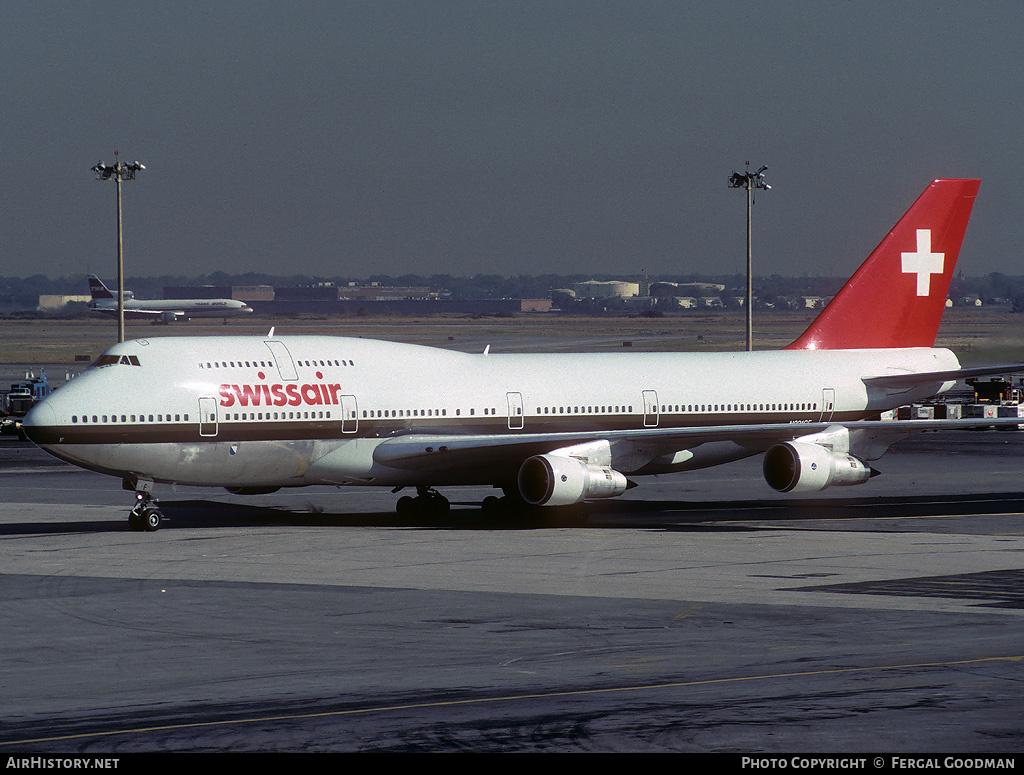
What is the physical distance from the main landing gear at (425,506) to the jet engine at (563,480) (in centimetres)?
318

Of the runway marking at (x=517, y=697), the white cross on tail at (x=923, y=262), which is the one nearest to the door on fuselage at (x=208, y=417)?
→ the runway marking at (x=517, y=697)

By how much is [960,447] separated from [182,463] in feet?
130

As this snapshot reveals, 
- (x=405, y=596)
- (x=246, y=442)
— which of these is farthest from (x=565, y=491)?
(x=405, y=596)

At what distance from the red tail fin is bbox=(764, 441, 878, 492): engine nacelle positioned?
8560 millimetres

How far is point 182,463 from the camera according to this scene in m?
37.6

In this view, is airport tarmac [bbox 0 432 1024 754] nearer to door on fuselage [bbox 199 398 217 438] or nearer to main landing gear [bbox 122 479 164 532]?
main landing gear [bbox 122 479 164 532]

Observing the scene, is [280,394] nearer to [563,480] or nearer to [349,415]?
[349,415]

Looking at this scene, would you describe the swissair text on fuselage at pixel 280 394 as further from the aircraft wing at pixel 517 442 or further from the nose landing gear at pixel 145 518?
the nose landing gear at pixel 145 518

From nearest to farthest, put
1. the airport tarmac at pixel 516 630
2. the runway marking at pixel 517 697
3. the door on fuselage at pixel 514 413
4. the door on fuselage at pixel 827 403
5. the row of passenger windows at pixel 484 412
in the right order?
1. the runway marking at pixel 517 697
2. the airport tarmac at pixel 516 630
3. the row of passenger windows at pixel 484 412
4. the door on fuselage at pixel 514 413
5. the door on fuselage at pixel 827 403

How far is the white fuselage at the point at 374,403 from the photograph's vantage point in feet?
122

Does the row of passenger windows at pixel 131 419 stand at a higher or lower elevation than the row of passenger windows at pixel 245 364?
lower

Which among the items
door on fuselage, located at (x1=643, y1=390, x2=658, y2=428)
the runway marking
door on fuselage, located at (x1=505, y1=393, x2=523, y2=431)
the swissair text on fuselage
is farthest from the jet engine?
the runway marking

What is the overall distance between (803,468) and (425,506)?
10.3 m

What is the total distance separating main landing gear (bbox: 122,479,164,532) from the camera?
124 feet
